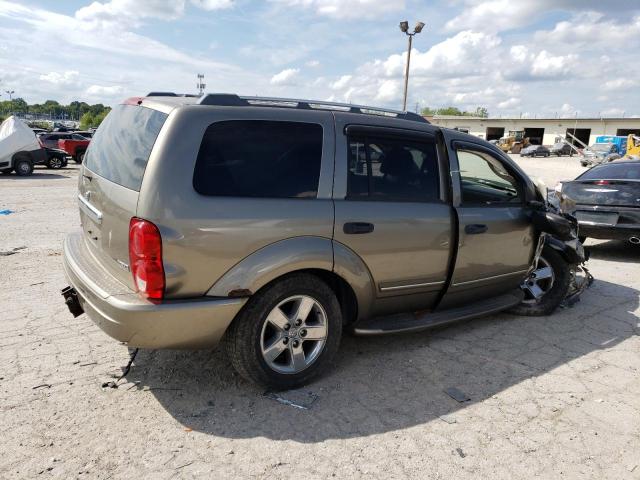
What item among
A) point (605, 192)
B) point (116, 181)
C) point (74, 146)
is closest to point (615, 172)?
point (605, 192)

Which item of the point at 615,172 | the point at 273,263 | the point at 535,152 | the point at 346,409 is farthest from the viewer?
the point at 535,152

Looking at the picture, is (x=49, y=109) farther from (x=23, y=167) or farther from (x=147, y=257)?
(x=147, y=257)

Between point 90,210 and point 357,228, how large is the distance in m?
1.87

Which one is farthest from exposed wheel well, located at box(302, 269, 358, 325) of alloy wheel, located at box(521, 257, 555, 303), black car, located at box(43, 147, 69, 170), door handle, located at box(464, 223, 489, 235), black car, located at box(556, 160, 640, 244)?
black car, located at box(43, 147, 69, 170)

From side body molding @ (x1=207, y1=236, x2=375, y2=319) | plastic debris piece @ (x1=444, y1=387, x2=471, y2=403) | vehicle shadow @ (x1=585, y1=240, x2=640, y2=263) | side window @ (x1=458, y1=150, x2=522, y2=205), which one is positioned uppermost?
side window @ (x1=458, y1=150, x2=522, y2=205)

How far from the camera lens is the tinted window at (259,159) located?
2959 mm

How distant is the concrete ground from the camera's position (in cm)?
264

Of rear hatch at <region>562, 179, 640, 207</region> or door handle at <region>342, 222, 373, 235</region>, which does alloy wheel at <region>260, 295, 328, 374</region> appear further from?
rear hatch at <region>562, 179, 640, 207</region>

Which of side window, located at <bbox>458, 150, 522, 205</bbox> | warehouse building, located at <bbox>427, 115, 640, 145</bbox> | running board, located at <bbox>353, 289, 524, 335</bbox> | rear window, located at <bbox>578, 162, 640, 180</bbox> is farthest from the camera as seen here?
warehouse building, located at <bbox>427, 115, 640, 145</bbox>

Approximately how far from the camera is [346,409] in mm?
3162

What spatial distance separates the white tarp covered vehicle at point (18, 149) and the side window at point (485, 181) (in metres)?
18.0

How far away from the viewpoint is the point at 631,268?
22.5 feet

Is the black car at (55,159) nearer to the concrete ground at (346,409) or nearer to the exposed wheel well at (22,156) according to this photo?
the exposed wheel well at (22,156)

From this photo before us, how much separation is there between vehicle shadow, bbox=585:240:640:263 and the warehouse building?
191 feet
